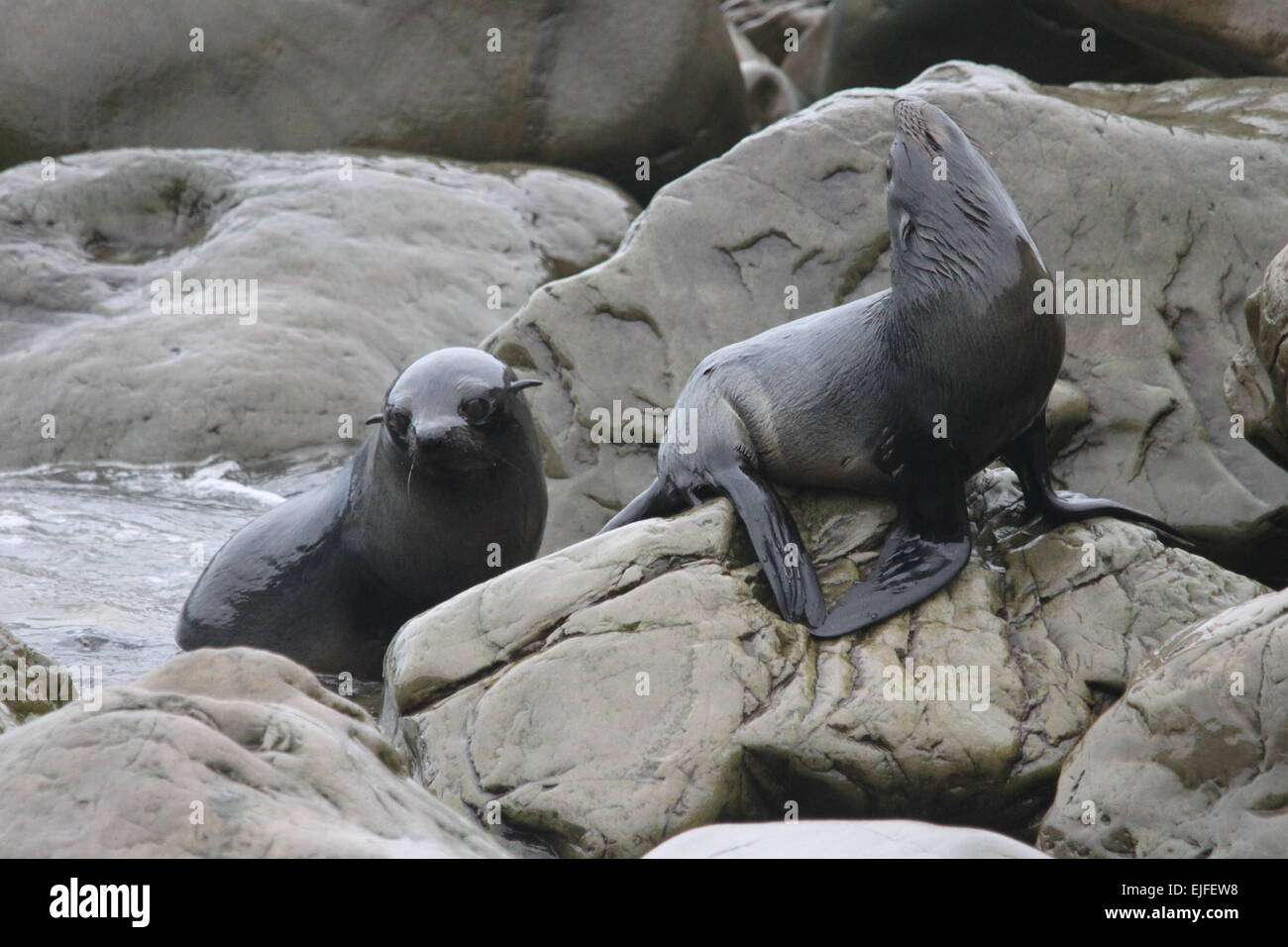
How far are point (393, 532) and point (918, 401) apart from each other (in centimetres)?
243

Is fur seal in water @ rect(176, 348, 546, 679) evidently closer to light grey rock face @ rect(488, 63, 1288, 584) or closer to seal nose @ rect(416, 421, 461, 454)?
seal nose @ rect(416, 421, 461, 454)

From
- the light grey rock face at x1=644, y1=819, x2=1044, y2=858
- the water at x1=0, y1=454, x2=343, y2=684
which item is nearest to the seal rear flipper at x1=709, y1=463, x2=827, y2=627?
the light grey rock face at x1=644, y1=819, x2=1044, y2=858

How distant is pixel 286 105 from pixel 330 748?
32.3ft

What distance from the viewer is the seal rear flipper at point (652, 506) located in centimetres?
595

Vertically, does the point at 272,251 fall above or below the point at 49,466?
above

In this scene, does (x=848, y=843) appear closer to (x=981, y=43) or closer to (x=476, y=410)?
(x=476, y=410)

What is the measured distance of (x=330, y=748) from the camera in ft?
11.0

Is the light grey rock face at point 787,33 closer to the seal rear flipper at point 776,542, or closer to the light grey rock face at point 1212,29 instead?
the light grey rock face at point 1212,29

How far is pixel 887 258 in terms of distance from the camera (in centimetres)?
802

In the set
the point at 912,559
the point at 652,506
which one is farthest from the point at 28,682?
the point at 912,559

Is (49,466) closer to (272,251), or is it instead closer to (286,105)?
(272,251)

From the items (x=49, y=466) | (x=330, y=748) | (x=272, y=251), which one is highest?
(x=330, y=748)

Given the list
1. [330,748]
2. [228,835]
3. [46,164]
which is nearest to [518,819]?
[330,748]

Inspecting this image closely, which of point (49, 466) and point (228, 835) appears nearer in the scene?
point (228, 835)
